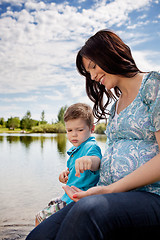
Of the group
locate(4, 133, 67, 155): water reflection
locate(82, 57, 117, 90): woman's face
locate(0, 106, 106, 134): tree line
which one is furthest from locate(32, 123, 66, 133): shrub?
locate(82, 57, 117, 90): woman's face

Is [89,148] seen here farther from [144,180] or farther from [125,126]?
[144,180]

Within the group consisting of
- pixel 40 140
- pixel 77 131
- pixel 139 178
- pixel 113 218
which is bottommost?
pixel 40 140

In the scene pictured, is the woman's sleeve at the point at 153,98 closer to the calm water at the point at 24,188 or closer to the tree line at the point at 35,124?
the calm water at the point at 24,188

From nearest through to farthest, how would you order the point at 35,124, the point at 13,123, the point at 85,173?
the point at 85,173, the point at 35,124, the point at 13,123

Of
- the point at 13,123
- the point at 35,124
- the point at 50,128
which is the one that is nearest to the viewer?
the point at 50,128

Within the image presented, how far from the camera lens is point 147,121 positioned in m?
1.44


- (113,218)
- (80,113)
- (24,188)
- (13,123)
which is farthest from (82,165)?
(13,123)

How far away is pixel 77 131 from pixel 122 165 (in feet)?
2.30

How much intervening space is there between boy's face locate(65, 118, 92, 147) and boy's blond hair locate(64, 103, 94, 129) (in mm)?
30

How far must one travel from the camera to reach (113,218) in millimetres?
1154

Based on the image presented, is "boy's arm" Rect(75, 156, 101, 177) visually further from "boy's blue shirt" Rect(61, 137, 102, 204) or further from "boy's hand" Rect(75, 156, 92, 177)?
"boy's blue shirt" Rect(61, 137, 102, 204)

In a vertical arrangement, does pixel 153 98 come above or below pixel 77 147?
above

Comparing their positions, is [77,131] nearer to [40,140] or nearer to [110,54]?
[110,54]

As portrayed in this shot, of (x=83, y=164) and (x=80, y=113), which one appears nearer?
(x=83, y=164)
